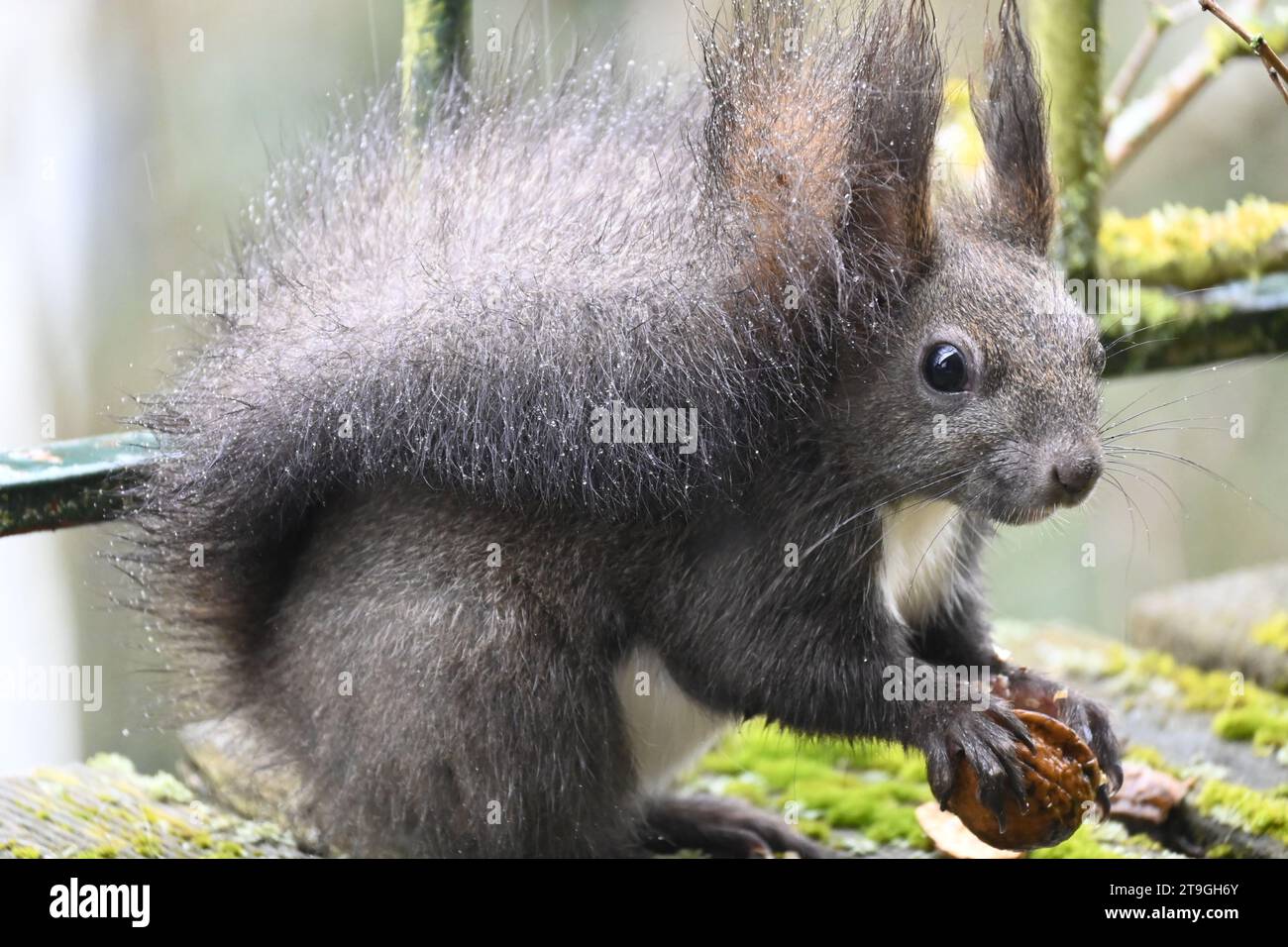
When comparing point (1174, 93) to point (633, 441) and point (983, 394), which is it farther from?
point (633, 441)

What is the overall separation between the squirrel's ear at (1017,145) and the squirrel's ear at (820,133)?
1.29ft

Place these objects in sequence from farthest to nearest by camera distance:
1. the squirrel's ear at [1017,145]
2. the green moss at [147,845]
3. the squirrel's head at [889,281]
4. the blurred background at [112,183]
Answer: the blurred background at [112,183] → the green moss at [147,845] → the squirrel's ear at [1017,145] → the squirrel's head at [889,281]

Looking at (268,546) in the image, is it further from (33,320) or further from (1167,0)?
(1167,0)

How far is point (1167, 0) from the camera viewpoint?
412 inches

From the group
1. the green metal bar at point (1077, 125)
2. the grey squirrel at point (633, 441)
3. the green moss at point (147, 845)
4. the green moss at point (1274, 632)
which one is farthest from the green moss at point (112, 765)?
the green moss at point (1274, 632)

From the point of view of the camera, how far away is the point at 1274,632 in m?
5.42

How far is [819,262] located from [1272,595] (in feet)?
11.6

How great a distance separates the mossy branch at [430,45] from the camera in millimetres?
4555

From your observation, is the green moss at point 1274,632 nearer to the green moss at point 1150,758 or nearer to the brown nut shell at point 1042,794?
the green moss at point 1150,758

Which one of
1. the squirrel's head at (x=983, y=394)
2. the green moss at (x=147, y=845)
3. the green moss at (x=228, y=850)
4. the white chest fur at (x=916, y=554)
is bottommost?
the green moss at (x=228, y=850)

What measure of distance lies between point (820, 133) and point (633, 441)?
0.98m

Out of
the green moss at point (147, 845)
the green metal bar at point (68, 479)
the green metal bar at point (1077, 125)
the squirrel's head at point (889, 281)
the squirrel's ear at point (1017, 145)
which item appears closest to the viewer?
the squirrel's head at point (889, 281)

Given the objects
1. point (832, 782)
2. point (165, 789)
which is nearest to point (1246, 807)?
point (832, 782)

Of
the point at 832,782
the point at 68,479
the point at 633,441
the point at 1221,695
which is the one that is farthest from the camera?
the point at 1221,695
